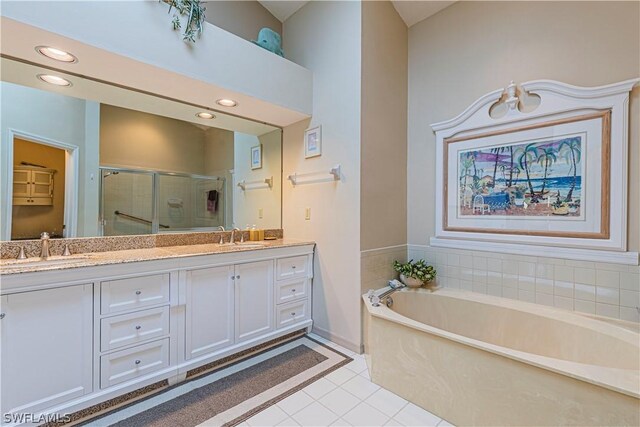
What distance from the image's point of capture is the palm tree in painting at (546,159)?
2.11 m

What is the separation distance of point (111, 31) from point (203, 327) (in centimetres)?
200

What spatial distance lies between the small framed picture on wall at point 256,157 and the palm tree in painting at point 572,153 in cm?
265

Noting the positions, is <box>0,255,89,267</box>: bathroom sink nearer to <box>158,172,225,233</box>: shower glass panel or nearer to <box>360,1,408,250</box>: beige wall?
<box>158,172,225,233</box>: shower glass panel

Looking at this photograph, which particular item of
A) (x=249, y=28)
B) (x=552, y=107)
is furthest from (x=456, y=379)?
(x=249, y=28)

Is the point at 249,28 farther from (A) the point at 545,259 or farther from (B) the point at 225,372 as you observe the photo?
(A) the point at 545,259

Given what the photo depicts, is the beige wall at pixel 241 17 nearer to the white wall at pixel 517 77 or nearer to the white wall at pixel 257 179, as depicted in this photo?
the white wall at pixel 257 179

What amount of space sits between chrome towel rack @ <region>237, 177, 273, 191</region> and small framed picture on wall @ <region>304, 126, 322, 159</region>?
1.83 feet

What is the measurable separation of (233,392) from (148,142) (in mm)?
2122

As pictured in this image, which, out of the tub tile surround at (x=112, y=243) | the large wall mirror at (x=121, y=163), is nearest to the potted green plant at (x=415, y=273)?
the large wall mirror at (x=121, y=163)

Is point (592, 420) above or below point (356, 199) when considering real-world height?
below

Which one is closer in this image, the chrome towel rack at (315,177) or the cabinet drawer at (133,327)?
the cabinet drawer at (133,327)

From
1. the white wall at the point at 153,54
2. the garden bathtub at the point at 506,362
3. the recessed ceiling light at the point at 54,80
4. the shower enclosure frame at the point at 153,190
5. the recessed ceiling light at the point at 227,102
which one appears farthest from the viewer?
the recessed ceiling light at the point at 227,102

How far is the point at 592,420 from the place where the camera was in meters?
1.27

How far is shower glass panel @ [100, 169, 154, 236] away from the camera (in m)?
2.19
